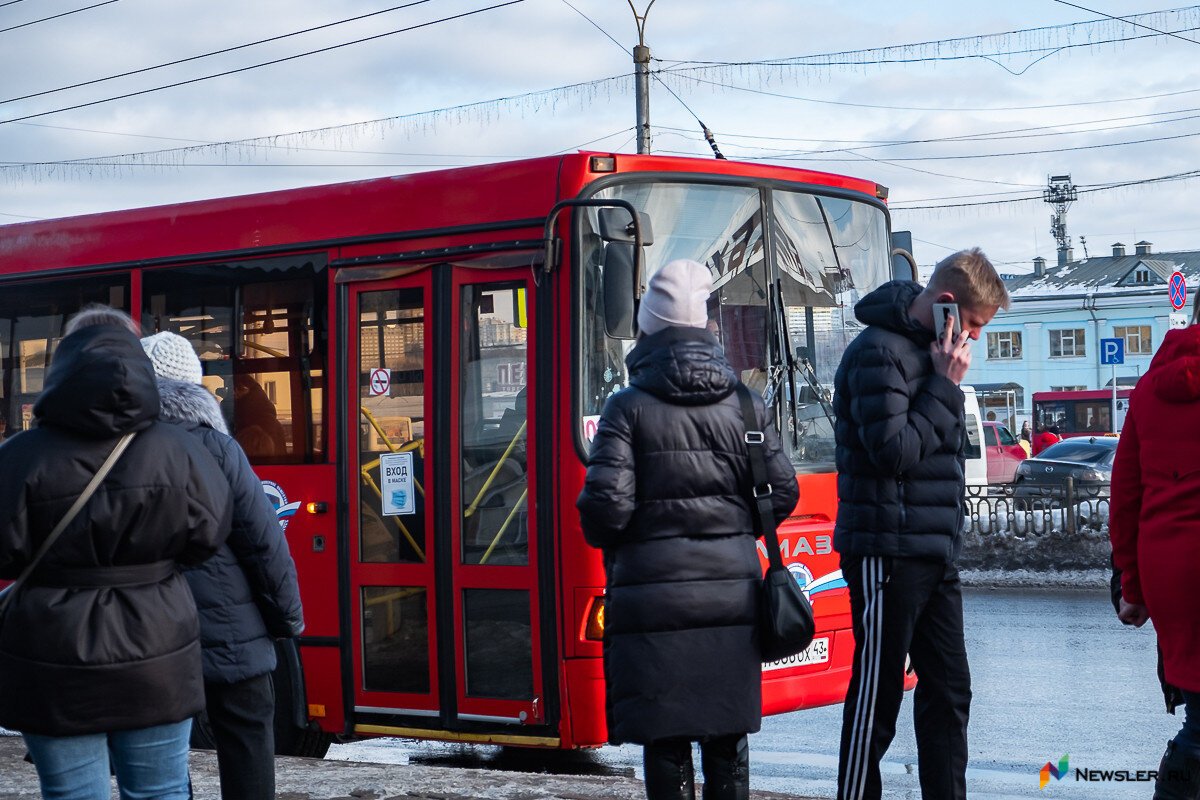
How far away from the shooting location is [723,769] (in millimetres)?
3863

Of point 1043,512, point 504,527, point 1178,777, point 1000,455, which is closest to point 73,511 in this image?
point 1178,777

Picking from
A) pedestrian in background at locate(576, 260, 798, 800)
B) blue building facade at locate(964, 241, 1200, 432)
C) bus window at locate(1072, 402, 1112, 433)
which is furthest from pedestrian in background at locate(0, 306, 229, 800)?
blue building facade at locate(964, 241, 1200, 432)

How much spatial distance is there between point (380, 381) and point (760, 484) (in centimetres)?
324

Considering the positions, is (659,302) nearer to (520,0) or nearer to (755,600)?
(755,600)

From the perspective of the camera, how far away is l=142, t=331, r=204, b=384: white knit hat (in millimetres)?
4156

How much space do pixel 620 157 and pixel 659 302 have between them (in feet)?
8.38

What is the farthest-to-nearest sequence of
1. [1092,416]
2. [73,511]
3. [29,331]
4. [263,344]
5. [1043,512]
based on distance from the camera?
[1092,416] → [1043,512] → [29,331] → [263,344] → [73,511]

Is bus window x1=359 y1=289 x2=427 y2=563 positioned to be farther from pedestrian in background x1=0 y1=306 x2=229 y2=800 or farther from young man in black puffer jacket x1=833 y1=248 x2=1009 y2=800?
pedestrian in background x1=0 y1=306 x2=229 y2=800

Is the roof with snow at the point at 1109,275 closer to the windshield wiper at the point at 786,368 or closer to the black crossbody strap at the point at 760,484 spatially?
the windshield wiper at the point at 786,368

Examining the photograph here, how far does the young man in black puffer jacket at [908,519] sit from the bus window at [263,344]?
3.33 m

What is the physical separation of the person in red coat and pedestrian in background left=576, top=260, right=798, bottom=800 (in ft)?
3.51

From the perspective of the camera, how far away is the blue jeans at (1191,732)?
144 inches

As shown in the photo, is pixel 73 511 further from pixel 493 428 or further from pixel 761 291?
pixel 761 291

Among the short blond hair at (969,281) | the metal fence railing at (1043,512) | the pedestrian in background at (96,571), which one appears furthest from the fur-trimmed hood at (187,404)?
the metal fence railing at (1043,512)
